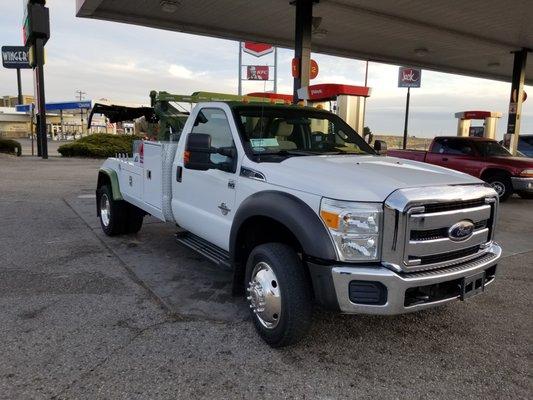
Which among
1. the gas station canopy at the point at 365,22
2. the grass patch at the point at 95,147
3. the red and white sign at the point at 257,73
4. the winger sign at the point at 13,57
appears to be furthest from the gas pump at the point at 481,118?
the winger sign at the point at 13,57

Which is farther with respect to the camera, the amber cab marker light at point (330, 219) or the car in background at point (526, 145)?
the car in background at point (526, 145)

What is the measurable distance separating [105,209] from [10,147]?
18.6m

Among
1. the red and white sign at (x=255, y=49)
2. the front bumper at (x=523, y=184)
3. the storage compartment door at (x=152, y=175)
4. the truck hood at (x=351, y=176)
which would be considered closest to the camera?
the truck hood at (x=351, y=176)

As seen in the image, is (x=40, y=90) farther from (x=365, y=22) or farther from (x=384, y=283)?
(x=384, y=283)

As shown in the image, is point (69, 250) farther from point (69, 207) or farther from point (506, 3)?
point (506, 3)

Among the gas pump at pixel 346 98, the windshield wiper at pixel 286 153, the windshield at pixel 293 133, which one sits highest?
the gas pump at pixel 346 98

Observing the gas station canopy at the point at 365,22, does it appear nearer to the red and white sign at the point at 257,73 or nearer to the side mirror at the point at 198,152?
the side mirror at the point at 198,152

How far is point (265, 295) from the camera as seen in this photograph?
3.49 metres

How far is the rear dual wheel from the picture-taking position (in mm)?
6648

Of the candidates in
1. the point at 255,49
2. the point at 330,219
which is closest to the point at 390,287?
the point at 330,219

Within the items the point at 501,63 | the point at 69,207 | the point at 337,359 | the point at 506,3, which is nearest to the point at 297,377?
the point at 337,359

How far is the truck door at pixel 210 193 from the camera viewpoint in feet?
13.6

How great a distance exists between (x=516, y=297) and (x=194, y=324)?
3296mm

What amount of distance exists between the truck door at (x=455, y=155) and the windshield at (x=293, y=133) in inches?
310
